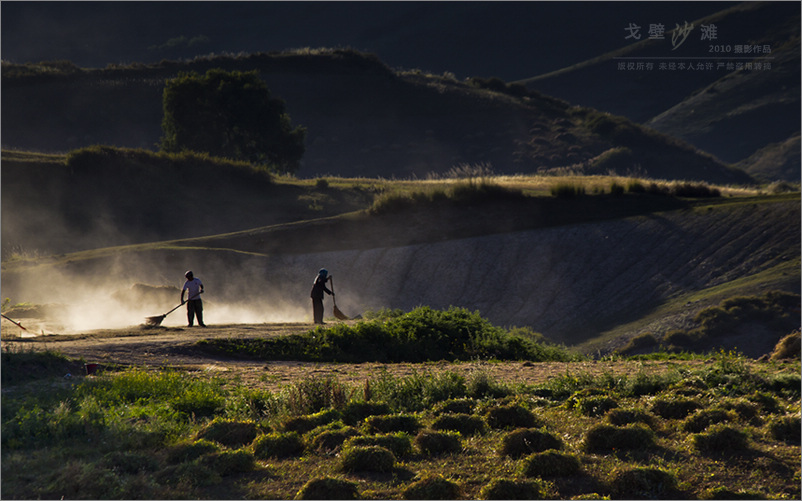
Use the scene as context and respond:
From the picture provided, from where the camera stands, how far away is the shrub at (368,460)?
763 cm

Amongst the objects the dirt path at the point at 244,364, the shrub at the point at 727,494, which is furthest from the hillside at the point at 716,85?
the shrub at the point at 727,494

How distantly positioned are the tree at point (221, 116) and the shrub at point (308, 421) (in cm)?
4905

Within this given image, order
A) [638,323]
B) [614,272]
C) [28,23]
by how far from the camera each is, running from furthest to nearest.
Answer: [28,23], [614,272], [638,323]

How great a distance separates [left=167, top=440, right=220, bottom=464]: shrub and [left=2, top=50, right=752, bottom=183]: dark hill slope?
71636mm

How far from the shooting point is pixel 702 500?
660 centimetres

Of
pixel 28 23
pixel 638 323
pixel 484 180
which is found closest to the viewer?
pixel 638 323

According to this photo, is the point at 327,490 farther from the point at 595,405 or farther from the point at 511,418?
the point at 595,405

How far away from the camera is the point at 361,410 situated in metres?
9.61

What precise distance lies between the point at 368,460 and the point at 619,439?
9.00 ft

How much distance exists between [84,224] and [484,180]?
22163mm

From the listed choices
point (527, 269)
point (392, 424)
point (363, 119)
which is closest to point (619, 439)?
point (392, 424)

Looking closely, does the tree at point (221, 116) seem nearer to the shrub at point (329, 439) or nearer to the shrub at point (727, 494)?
the shrub at point (329, 439)

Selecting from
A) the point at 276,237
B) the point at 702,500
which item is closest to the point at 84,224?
the point at 276,237

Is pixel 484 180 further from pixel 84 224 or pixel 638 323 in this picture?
pixel 84 224
